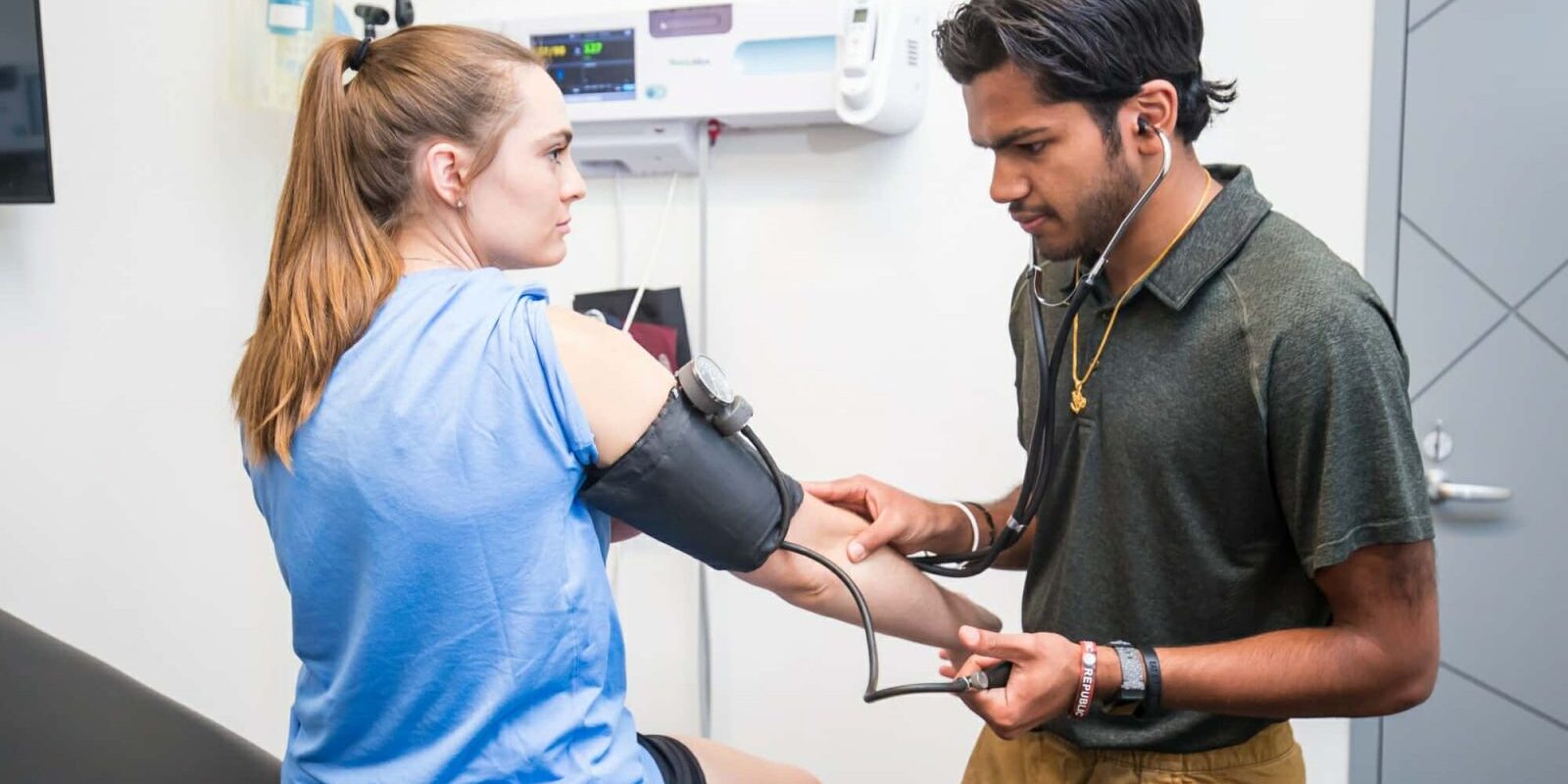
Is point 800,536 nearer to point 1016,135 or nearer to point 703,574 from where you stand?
point 1016,135

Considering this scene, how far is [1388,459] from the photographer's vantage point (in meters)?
1.06

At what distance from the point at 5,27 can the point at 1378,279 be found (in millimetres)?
1834

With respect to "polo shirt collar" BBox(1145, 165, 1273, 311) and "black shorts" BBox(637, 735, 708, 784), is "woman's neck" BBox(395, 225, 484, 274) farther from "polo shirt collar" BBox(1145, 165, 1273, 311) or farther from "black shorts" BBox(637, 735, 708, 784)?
"polo shirt collar" BBox(1145, 165, 1273, 311)

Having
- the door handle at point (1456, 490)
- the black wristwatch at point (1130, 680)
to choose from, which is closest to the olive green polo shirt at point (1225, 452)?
the black wristwatch at point (1130, 680)

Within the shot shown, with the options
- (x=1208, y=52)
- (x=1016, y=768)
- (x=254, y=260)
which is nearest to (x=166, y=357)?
(x=254, y=260)

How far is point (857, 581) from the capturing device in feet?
4.29

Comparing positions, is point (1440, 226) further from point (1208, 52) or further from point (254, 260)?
point (254, 260)

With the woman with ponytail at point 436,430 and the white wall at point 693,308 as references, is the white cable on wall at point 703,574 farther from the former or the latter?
the woman with ponytail at point 436,430

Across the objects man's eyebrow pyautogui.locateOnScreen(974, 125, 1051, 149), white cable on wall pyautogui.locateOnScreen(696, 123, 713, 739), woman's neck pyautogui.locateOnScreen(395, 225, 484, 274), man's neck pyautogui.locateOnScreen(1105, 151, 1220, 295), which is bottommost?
white cable on wall pyautogui.locateOnScreen(696, 123, 713, 739)

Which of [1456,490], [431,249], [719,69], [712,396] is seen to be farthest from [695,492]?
[1456,490]

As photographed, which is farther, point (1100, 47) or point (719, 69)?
point (719, 69)

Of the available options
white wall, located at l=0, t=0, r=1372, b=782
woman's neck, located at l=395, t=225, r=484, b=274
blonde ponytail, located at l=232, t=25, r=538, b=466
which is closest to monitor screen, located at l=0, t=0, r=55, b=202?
white wall, located at l=0, t=0, r=1372, b=782

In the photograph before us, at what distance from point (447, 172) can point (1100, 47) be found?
24.1 inches

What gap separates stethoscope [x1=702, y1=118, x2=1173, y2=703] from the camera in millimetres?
1044
